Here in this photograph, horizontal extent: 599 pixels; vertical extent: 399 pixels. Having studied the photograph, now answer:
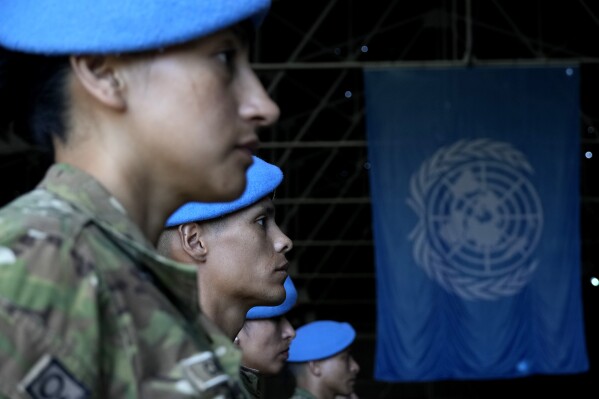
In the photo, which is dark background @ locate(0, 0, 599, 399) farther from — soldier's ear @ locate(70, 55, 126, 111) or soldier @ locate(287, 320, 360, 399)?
soldier's ear @ locate(70, 55, 126, 111)

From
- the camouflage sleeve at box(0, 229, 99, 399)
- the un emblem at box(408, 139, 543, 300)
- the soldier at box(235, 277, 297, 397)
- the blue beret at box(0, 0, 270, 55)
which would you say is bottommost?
the un emblem at box(408, 139, 543, 300)

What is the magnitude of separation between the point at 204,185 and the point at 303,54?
50.6 feet

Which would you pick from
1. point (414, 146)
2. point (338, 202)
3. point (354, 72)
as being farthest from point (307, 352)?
point (338, 202)

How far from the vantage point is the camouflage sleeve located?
1.10 meters

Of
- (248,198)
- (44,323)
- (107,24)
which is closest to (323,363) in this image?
(248,198)

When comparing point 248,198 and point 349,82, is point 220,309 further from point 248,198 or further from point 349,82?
point 349,82

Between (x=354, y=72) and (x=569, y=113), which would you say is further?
(x=354, y=72)

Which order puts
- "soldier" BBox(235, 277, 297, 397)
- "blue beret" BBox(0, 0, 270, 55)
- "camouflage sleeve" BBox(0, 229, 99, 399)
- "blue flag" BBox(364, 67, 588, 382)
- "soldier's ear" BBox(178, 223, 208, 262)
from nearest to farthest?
"camouflage sleeve" BBox(0, 229, 99, 399) < "blue beret" BBox(0, 0, 270, 55) < "soldier's ear" BBox(178, 223, 208, 262) < "soldier" BBox(235, 277, 297, 397) < "blue flag" BBox(364, 67, 588, 382)

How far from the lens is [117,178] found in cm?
137

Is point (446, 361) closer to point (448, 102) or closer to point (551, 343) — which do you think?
point (551, 343)

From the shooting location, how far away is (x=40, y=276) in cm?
114

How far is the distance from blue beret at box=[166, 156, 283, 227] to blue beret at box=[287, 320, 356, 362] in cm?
383

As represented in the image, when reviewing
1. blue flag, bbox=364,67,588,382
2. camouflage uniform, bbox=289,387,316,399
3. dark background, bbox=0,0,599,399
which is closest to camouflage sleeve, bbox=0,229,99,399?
camouflage uniform, bbox=289,387,316,399

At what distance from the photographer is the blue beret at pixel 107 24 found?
4.25 ft
